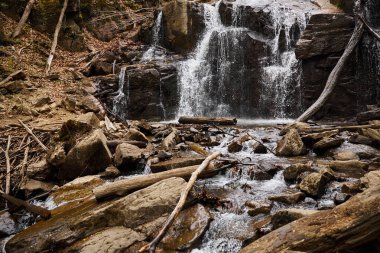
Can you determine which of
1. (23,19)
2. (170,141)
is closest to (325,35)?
(170,141)

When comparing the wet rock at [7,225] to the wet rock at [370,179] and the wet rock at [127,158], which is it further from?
the wet rock at [370,179]

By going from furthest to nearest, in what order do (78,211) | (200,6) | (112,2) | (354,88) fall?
(112,2), (200,6), (354,88), (78,211)

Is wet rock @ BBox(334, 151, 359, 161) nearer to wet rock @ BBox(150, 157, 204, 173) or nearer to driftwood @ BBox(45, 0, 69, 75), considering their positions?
wet rock @ BBox(150, 157, 204, 173)

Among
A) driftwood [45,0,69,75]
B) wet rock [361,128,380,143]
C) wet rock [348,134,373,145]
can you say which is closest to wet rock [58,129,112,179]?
wet rock [348,134,373,145]

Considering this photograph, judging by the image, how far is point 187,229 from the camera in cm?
464

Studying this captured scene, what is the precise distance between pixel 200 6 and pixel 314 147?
43.8 feet

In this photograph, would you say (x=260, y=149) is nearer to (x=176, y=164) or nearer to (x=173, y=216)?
(x=176, y=164)

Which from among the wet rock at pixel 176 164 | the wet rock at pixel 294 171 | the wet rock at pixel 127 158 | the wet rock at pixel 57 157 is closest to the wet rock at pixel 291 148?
the wet rock at pixel 294 171

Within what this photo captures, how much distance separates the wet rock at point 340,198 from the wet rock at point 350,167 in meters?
1.38

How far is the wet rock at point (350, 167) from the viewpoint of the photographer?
Result: 637 centimetres

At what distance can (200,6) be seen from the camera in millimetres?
18891

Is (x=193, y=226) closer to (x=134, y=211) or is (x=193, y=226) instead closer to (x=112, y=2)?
(x=134, y=211)

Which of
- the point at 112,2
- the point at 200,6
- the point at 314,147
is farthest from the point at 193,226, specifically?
the point at 112,2

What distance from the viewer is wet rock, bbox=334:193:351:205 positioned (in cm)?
488
